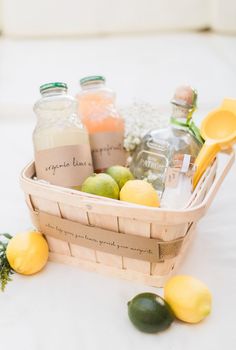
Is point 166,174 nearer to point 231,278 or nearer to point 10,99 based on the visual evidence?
point 231,278

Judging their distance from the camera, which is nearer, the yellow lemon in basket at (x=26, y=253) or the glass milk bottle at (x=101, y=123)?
the yellow lemon in basket at (x=26, y=253)

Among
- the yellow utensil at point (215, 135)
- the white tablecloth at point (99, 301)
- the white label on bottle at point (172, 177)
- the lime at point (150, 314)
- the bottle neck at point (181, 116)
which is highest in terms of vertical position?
the bottle neck at point (181, 116)

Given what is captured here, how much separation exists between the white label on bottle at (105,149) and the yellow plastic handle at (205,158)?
0.59 ft

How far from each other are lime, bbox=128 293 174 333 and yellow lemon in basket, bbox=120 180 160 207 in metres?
0.15

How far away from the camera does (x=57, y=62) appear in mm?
1579

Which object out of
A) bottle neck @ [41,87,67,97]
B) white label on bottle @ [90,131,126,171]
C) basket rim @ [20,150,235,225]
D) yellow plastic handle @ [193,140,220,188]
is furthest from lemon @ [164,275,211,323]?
bottle neck @ [41,87,67,97]

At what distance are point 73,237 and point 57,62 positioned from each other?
1050 mm

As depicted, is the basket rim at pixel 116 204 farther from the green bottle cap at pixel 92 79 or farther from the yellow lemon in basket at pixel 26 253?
the green bottle cap at pixel 92 79

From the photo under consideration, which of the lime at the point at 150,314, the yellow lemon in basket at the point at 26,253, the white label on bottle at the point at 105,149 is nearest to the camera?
the lime at the point at 150,314

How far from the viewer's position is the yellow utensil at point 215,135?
2.46 ft

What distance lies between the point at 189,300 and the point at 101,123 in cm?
40

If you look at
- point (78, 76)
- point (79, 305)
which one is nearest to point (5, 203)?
point (79, 305)

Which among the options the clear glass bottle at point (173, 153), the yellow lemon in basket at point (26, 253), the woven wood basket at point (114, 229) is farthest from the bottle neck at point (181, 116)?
the yellow lemon in basket at point (26, 253)

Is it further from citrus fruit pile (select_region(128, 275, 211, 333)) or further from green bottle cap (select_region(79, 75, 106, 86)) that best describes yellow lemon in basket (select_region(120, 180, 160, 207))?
green bottle cap (select_region(79, 75, 106, 86))
